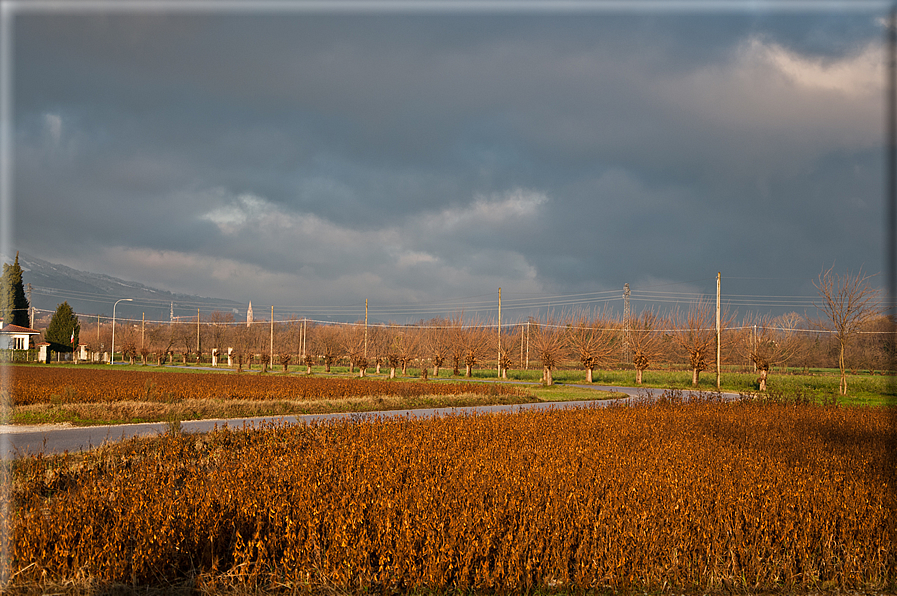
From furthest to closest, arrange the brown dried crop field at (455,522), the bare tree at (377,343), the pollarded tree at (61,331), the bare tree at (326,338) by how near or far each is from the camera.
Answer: the pollarded tree at (61,331) → the bare tree at (326,338) → the bare tree at (377,343) → the brown dried crop field at (455,522)

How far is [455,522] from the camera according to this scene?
4508 millimetres

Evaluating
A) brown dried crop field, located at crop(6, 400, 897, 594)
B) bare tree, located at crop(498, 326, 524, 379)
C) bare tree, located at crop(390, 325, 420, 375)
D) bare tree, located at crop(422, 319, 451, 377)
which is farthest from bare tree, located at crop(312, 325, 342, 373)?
brown dried crop field, located at crop(6, 400, 897, 594)

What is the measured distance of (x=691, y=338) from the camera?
39062mm

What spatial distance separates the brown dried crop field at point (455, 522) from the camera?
412cm

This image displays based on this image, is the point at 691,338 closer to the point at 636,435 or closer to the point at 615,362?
the point at 615,362

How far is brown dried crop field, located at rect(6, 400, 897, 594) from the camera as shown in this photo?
4117 millimetres

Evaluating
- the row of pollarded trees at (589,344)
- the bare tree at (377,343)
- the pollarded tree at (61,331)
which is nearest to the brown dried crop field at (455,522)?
the row of pollarded trees at (589,344)

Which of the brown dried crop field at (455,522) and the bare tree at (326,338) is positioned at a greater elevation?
the brown dried crop field at (455,522)

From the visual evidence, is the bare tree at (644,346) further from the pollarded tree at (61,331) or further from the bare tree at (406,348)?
the pollarded tree at (61,331)

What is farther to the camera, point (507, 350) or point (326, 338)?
point (326, 338)

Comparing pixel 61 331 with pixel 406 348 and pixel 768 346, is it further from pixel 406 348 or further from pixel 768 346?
pixel 768 346

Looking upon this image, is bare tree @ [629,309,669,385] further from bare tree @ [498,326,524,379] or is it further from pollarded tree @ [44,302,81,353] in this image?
pollarded tree @ [44,302,81,353]

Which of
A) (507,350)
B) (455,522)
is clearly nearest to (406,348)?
(507,350)

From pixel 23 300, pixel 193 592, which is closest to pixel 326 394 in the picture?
pixel 193 592
